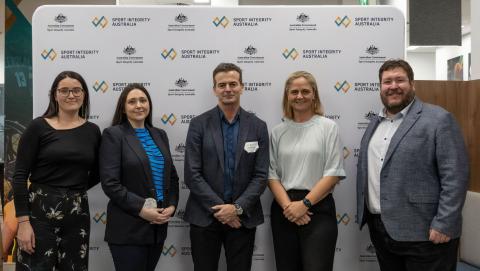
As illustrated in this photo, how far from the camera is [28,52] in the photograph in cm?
545

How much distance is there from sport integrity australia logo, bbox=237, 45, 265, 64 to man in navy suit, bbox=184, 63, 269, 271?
22.9 inches

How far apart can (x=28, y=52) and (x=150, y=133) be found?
3.62 metres

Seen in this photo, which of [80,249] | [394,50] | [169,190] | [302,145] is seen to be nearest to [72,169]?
[80,249]

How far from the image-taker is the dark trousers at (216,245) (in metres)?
2.66

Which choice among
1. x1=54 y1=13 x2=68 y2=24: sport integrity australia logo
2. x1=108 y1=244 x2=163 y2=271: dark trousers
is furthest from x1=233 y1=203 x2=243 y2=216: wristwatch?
x1=54 y1=13 x2=68 y2=24: sport integrity australia logo

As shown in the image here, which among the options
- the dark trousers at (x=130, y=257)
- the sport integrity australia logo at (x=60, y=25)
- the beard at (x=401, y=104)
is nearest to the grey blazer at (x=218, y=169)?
the dark trousers at (x=130, y=257)

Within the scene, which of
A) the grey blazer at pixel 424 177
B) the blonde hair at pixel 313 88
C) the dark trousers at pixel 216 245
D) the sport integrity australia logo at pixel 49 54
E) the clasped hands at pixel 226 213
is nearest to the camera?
the grey blazer at pixel 424 177

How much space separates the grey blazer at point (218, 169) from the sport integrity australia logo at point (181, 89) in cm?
59

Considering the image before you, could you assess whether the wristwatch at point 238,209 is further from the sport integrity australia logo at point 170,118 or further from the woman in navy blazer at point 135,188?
the sport integrity australia logo at point 170,118

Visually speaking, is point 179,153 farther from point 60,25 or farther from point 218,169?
point 60,25

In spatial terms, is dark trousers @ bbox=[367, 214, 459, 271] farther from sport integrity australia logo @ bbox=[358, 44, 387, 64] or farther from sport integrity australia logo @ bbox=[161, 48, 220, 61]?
sport integrity australia logo @ bbox=[161, 48, 220, 61]

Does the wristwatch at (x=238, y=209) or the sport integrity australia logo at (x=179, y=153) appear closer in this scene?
the wristwatch at (x=238, y=209)

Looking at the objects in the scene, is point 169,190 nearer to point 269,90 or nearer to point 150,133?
point 150,133

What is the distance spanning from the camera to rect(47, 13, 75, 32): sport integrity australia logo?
3248 mm
